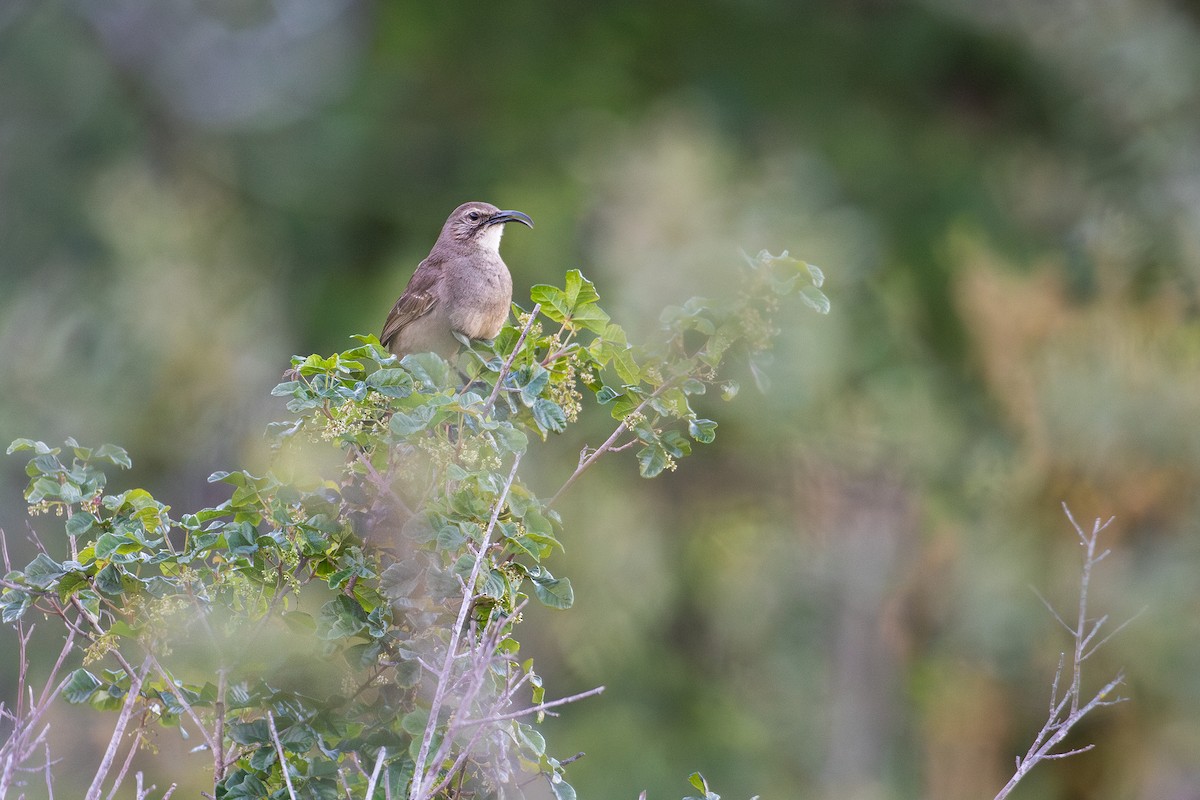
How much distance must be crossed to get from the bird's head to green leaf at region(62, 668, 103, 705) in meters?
2.73

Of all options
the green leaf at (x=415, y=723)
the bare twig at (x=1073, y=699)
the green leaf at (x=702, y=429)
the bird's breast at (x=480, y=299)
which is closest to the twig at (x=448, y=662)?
the green leaf at (x=415, y=723)

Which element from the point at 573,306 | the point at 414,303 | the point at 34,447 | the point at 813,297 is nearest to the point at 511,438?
the point at 573,306

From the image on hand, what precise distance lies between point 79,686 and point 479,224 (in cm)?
287

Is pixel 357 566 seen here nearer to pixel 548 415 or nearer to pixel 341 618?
pixel 341 618

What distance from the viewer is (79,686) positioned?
2.77 metres

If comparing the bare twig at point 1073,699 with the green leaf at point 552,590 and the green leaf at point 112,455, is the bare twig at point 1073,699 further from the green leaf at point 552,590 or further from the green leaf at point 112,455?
the green leaf at point 112,455

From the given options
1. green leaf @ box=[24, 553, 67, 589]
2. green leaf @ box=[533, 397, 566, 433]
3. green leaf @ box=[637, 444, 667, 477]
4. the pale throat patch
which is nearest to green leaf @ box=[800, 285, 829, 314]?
green leaf @ box=[637, 444, 667, 477]

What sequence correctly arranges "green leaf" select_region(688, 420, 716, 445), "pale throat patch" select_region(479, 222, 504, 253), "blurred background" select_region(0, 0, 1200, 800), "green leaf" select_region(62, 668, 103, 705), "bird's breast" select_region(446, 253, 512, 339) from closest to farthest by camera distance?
"green leaf" select_region(62, 668, 103, 705), "green leaf" select_region(688, 420, 716, 445), "bird's breast" select_region(446, 253, 512, 339), "pale throat patch" select_region(479, 222, 504, 253), "blurred background" select_region(0, 0, 1200, 800)

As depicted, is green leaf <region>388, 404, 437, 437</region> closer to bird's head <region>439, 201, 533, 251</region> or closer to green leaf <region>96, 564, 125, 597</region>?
green leaf <region>96, 564, 125, 597</region>

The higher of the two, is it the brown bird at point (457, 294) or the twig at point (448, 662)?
the brown bird at point (457, 294)

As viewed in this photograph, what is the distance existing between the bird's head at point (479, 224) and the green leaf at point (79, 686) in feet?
8.94

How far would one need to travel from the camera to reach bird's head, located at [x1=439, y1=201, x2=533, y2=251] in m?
5.25

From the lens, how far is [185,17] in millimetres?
11648

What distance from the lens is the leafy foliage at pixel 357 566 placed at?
104 inches
